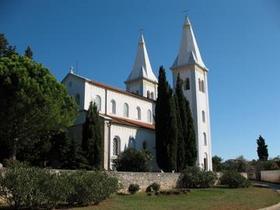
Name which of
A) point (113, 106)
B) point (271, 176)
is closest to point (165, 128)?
point (113, 106)

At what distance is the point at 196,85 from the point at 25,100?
32.9m

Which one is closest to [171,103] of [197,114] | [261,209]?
[197,114]

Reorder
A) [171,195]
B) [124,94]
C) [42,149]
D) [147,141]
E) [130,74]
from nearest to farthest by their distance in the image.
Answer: [171,195] → [42,149] → [147,141] → [124,94] → [130,74]

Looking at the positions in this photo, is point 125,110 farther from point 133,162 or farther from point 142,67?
point 142,67

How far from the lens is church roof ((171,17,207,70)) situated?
5892cm

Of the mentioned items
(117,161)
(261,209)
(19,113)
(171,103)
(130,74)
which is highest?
(130,74)

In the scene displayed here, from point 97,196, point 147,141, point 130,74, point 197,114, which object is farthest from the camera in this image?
point 130,74

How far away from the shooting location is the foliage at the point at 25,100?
2911cm

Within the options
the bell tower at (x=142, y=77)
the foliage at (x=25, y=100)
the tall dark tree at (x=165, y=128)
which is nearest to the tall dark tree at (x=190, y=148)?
the tall dark tree at (x=165, y=128)

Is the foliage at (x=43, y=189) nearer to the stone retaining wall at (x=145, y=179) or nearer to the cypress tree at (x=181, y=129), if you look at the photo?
the stone retaining wall at (x=145, y=179)

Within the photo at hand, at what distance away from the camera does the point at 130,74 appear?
6862 cm

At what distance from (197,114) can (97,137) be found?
21.2m

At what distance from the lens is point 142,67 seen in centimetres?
6744

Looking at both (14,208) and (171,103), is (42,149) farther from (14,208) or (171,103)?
(14,208)
